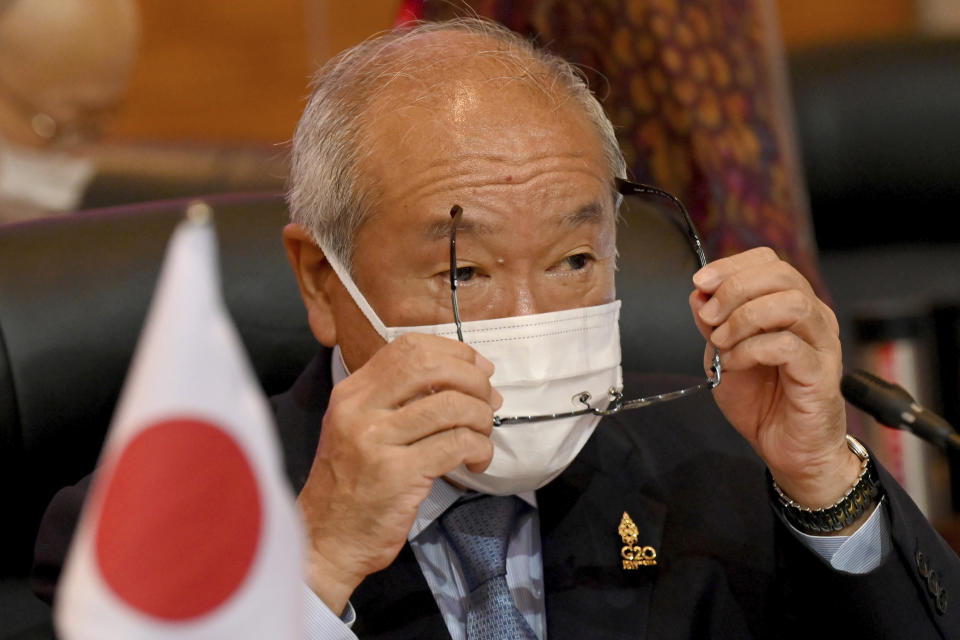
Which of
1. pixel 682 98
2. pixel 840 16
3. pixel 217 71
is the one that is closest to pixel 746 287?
pixel 682 98

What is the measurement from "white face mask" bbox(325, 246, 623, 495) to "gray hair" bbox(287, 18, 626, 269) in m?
0.17

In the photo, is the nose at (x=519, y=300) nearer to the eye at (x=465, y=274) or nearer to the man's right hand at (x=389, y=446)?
the eye at (x=465, y=274)

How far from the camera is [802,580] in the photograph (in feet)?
5.43

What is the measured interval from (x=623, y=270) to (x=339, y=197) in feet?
2.07

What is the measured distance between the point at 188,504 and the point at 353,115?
94 centimetres

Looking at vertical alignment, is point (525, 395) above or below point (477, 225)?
below

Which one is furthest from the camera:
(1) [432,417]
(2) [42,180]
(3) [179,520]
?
(2) [42,180]

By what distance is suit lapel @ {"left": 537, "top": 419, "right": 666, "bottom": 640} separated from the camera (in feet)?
5.37

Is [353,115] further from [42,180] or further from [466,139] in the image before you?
[42,180]

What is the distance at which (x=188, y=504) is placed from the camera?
30.2 inches

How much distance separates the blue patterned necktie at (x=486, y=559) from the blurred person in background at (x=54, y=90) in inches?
79.2

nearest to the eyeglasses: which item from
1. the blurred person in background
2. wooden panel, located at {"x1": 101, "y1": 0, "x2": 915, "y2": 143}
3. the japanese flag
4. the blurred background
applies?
the japanese flag

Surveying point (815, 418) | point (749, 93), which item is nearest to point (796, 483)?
point (815, 418)

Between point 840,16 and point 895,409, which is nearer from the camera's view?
point 895,409
